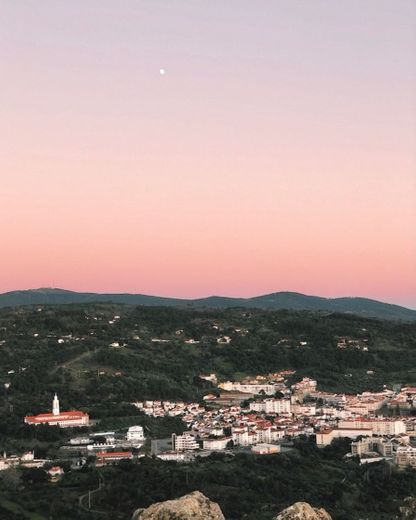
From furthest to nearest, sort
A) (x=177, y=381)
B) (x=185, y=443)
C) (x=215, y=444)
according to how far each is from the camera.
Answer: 1. (x=177, y=381)
2. (x=215, y=444)
3. (x=185, y=443)

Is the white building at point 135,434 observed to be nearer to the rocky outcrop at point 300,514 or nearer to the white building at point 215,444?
the white building at point 215,444

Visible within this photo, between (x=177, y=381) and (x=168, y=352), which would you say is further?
(x=168, y=352)

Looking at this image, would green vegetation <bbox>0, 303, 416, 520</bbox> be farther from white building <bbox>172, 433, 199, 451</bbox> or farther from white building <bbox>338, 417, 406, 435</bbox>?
white building <bbox>338, 417, 406, 435</bbox>

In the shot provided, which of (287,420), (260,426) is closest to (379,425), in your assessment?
(287,420)

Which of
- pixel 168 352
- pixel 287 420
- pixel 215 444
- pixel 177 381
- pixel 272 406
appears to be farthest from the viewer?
pixel 168 352

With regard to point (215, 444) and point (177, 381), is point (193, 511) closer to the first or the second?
point (215, 444)

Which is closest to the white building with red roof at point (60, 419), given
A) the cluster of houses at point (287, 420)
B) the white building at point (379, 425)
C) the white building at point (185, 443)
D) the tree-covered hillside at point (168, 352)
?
the tree-covered hillside at point (168, 352)

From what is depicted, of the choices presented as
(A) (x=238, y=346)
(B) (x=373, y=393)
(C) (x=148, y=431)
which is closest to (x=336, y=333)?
(A) (x=238, y=346)
